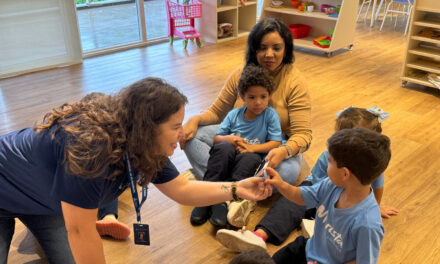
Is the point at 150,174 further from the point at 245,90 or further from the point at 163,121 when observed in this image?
the point at 245,90

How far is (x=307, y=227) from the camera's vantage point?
195 centimetres

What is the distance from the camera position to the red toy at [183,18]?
523cm

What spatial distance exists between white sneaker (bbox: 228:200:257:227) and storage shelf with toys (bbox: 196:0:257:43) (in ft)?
12.6

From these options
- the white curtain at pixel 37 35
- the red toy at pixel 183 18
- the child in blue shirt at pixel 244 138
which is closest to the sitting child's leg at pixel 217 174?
the child in blue shirt at pixel 244 138

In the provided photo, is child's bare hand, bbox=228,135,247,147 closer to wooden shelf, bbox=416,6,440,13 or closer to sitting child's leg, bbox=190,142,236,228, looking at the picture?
sitting child's leg, bbox=190,142,236,228

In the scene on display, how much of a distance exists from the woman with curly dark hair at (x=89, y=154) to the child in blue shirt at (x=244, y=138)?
0.69 meters

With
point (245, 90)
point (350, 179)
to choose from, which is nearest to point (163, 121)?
point (350, 179)

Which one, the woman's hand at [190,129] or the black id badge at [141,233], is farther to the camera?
the woman's hand at [190,129]

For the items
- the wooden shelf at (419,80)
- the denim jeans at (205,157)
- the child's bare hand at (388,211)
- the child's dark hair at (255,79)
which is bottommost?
the child's bare hand at (388,211)

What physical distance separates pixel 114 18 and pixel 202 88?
233 cm

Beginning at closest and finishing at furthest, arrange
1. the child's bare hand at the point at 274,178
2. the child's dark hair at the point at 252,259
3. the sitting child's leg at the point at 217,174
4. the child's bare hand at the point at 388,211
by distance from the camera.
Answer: the child's dark hair at the point at 252,259
the child's bare hand at the point at 274,178
the sitting child's leg at the point at 217,174
the child's bare hand at the point at 388,211

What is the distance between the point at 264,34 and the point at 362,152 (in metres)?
1.14

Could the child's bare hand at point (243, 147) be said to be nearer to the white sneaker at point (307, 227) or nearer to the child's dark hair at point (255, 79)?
the child's dark hair at point (255, 79)

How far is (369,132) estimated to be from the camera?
1371 millimetres
